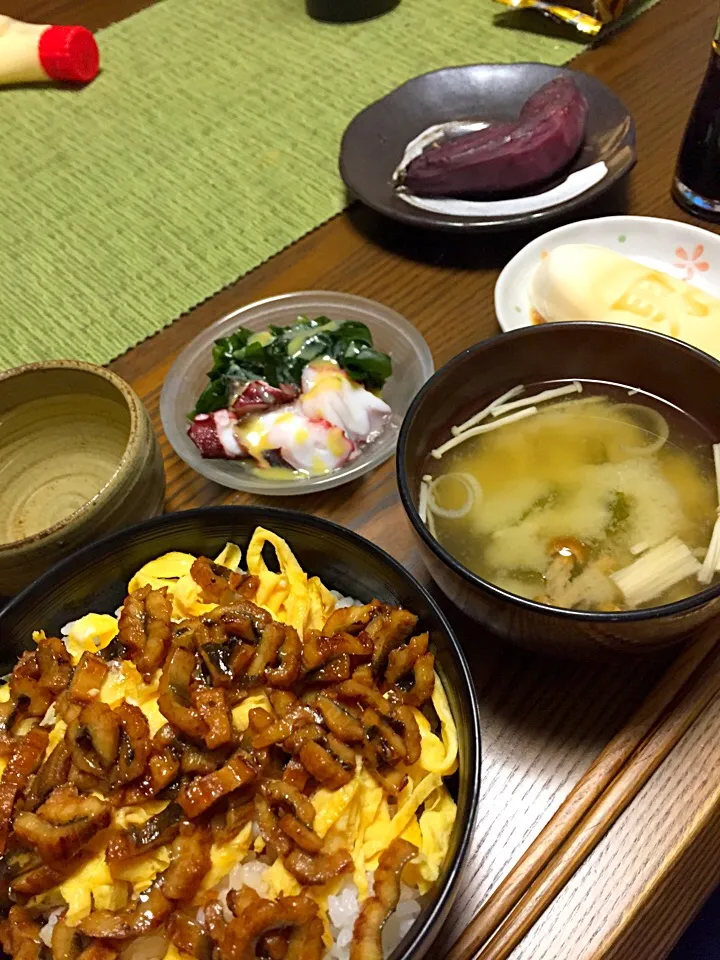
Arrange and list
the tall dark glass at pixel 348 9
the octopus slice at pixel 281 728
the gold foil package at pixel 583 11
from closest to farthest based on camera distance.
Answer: the octopus slice at pixel 281 728 → the gold foil package at pixel 583 11 → the tall dark glass at pixel 348 9

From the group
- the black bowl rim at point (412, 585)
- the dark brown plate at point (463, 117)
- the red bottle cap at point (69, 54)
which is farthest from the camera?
the red bottle cap at point (69, 54)

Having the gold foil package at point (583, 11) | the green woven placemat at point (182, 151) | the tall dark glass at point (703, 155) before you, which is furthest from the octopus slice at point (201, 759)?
the gold foil package at point (583, 11)

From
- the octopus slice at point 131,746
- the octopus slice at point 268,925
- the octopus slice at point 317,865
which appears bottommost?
the octopus slice at point 268,925

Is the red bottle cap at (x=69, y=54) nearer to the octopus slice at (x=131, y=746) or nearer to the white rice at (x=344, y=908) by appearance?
the octopus slice at (x=131, y=746)

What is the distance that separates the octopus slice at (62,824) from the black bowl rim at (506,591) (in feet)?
1.29

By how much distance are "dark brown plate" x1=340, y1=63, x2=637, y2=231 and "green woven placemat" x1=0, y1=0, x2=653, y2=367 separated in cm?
10

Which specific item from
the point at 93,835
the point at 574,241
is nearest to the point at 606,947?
the point at 93,835

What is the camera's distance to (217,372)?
4.03 feet

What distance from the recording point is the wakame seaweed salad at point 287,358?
121cm

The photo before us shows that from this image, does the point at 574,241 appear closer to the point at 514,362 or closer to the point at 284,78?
the point at 514,362

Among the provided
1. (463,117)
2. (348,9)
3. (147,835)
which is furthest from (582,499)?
(348,9)

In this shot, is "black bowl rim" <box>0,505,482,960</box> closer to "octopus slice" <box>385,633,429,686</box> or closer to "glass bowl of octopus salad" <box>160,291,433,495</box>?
"octopus slice" <box>385,633,429,686</box>

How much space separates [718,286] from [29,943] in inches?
49.2

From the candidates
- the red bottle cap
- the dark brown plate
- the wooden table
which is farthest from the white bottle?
the wooden table
